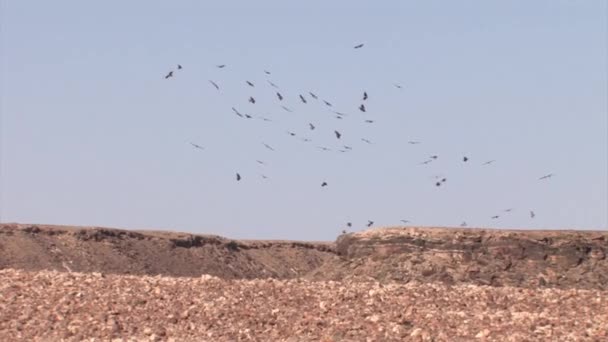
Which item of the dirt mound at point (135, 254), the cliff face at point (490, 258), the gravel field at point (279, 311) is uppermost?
the dirt mound at point (135, 254)

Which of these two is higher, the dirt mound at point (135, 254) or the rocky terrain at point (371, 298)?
the dirt mound at point (135, 254)

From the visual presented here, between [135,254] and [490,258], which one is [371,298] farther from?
[135,254]

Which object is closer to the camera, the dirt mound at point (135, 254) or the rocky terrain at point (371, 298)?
the rocky terrain at point (371, 298)

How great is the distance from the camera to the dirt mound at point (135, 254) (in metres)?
45.0

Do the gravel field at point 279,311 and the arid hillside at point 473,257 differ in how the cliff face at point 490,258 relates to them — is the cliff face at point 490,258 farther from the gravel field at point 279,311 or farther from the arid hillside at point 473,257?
the gravel field at point 279,311

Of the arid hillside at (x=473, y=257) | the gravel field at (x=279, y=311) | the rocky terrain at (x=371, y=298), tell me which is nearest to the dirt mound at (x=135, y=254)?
the arid hillside at (x=473, y=257)

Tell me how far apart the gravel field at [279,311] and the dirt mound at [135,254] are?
25844 millimetres

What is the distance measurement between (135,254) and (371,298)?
32150mm

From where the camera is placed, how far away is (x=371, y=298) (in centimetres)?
1738

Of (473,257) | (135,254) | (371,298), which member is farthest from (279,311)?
(135,254)

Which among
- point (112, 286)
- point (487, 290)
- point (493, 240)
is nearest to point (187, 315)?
point (112, 286)

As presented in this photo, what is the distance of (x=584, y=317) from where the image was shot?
16.2 m

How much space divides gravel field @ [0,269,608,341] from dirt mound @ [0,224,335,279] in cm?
2584

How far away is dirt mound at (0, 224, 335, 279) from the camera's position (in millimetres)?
44969
